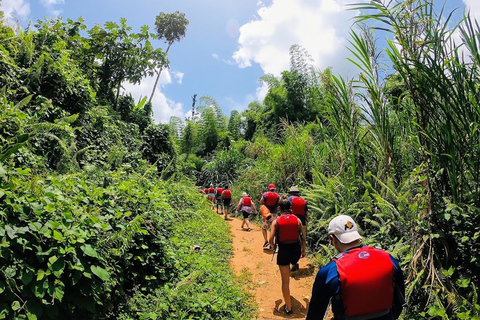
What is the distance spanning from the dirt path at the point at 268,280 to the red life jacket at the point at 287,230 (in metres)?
1.07

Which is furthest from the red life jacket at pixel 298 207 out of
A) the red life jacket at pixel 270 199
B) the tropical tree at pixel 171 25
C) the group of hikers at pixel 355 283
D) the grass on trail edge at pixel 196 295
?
the tropical tree at pixel 171 25

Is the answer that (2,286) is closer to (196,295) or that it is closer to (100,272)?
(100,272)

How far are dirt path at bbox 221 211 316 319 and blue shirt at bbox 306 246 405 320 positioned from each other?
248cm

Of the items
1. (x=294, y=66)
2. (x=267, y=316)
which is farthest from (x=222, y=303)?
(x=294, y=66)

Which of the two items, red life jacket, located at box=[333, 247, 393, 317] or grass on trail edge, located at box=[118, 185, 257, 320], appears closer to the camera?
red life jacket, located at box=[333, 247, 393, 317]

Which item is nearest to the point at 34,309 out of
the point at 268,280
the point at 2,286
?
the point at 2,286

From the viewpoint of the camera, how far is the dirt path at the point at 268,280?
4.55m

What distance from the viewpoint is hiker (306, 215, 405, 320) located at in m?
1.98

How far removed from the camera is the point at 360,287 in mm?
1966

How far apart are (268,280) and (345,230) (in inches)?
155

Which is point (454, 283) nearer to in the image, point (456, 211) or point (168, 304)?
point (456, 211)

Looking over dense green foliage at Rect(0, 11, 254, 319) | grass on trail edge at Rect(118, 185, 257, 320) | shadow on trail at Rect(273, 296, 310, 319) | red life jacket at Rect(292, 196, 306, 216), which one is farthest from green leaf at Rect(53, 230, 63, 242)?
red life jacket at Rect(292, 196, 306, 216)

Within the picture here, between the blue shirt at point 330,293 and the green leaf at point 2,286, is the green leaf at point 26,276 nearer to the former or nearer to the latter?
the green leaf at point 2,286

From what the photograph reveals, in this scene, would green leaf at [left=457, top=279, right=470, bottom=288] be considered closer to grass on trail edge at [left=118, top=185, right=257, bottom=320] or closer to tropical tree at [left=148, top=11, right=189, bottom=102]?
grass on trail edge at [left=118, top=185, right=257, bottom=320]
